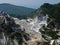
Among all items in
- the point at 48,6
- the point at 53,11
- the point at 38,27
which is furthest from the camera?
the point at 48,6

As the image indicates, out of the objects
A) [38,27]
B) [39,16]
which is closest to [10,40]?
[38,27]

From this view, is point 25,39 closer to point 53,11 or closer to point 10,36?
point 10,36

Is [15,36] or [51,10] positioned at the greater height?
[15,36]

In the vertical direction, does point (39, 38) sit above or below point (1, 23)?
below

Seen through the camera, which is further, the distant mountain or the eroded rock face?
the distant mountain

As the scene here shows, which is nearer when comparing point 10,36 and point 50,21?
point 10,36

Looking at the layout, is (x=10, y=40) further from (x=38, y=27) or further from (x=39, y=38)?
(x=38, y=27)

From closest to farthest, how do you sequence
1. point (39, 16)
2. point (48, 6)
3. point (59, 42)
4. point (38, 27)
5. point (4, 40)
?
point (4, 40), point (59, 42), point (38, 27), point (39, 16), point (48, 6)

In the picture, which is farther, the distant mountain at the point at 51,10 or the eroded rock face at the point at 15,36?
the distant mountain at the point at 51,10

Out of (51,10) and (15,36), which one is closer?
(15,36)
